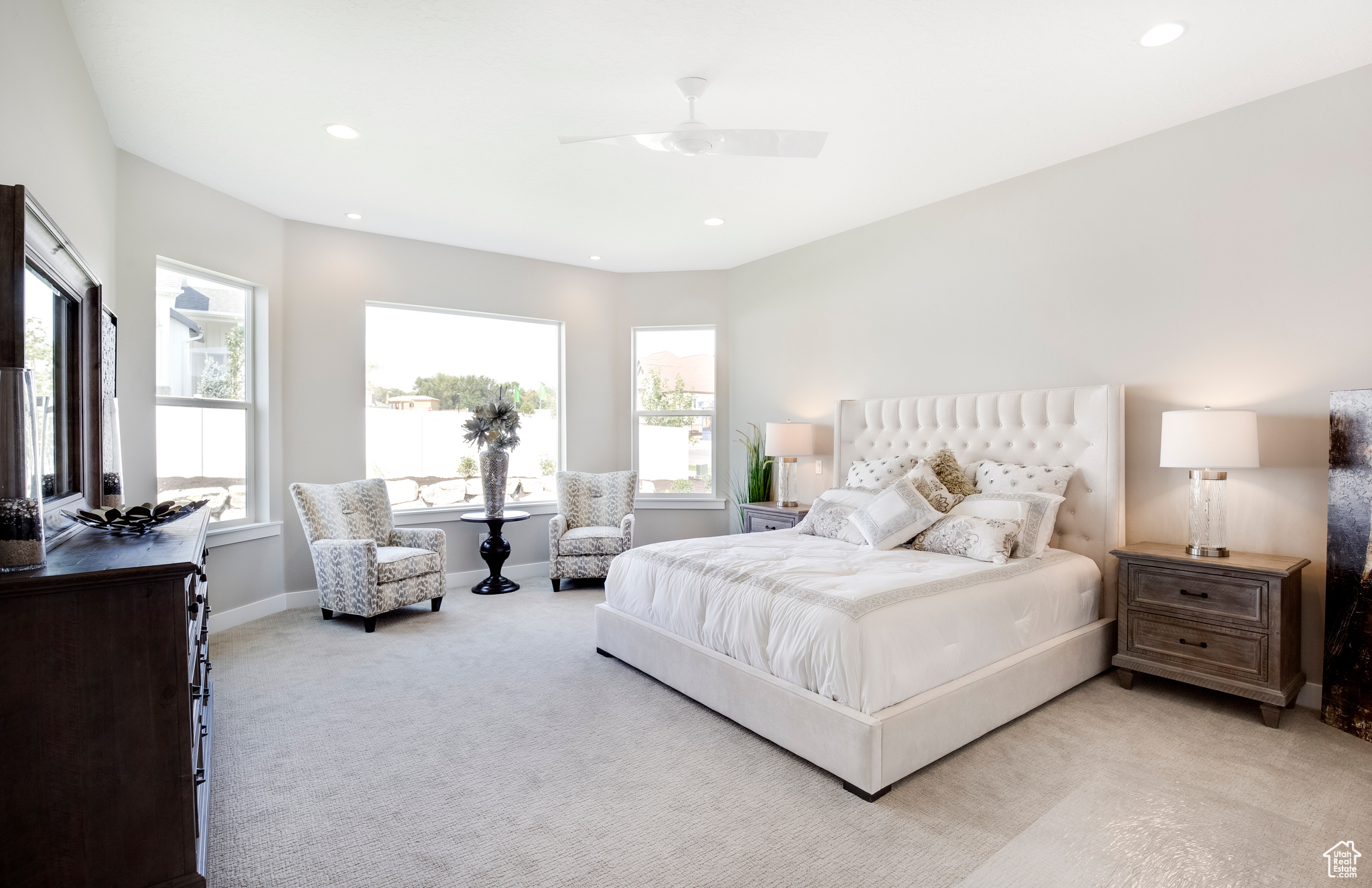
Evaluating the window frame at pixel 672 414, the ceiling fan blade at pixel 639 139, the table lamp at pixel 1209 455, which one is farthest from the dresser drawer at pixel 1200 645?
the window frame at pixel 672 414

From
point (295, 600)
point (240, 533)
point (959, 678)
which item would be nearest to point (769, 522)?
point (959, 678)

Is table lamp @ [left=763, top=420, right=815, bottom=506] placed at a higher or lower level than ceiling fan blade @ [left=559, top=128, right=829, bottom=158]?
lower

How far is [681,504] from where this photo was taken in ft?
21.1

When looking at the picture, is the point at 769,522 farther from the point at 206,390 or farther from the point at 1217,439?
the point at 206,390

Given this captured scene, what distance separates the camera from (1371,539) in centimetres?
276

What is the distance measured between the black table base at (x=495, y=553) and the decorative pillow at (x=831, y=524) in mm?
2367

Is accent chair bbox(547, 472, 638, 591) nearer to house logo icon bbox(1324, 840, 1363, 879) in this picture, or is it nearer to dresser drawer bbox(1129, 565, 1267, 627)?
dresser drawer bbox(1129, 565, 1267, 627)

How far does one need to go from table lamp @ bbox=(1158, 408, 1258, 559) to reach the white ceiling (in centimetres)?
154

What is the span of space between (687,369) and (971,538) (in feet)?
12.0

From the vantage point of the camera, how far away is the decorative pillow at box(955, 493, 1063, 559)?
350 centimetres

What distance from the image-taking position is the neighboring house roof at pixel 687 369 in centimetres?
655

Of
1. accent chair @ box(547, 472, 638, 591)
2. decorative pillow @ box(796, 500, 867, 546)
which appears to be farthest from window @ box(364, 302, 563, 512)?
decorative pillow @ box(796, 500, 867, 546)

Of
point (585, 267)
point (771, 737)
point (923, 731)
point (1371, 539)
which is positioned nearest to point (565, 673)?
point (771, 737)

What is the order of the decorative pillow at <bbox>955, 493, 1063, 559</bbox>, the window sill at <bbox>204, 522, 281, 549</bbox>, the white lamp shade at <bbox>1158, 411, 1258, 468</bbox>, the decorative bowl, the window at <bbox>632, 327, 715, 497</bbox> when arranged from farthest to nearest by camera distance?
the window at <bbox>632, 327, 715, 497</bbox> < the window sill at <bbox>204, 522, 281, 549</bbox> < the decorative pillow at <bbox>955, 493, 1063, 559</bbox> < the white lamp shade at <bbox>1158, 411, 1258, 468</bbox> < the decorative bowl
